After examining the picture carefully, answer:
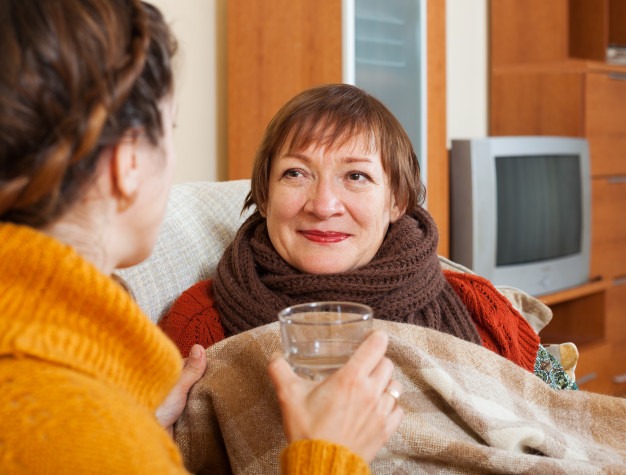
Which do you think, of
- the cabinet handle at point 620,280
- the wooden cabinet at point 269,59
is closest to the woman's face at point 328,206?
the wooden cabinet at point 269,59

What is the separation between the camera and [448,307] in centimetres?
166

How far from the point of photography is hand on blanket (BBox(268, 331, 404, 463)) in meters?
0.94

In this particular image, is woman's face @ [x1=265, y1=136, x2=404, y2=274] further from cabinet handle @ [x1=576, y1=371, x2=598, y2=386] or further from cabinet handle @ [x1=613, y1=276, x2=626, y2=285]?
cabinet handle @ [x1=613, y1=276, x2=626, y2=285]

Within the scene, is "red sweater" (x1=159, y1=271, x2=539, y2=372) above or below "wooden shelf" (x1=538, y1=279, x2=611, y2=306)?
above

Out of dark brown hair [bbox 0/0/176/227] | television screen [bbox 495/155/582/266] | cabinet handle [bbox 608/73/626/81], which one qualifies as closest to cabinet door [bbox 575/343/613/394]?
television screen [bbox 495/155/582/266]

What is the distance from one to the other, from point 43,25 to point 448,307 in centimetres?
107

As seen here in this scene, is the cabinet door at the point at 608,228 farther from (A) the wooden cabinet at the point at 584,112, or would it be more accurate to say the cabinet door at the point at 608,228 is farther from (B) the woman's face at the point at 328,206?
(B) the woman's face at the point at 328,206

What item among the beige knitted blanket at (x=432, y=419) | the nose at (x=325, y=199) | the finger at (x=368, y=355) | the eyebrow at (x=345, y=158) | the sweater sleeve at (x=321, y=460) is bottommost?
the beige knitted blanket at (x=432, y=419)

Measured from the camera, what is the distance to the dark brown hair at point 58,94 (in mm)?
760

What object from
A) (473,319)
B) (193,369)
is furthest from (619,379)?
(193,369)

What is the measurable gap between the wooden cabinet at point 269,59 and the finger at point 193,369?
1955 millimetres

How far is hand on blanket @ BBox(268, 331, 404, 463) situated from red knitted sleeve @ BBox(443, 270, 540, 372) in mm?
717

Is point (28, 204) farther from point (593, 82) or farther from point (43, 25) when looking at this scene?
point (593, 82)

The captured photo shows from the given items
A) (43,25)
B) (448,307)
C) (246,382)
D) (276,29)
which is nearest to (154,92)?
(43,25)
